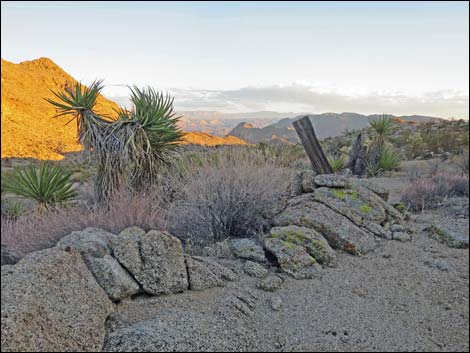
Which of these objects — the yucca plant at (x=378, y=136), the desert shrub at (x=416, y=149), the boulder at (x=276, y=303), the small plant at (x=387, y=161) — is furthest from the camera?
the desert shrub at (x=416, y=149)

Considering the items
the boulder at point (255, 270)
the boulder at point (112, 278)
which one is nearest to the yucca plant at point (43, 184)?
the boulder at point (112, 278)

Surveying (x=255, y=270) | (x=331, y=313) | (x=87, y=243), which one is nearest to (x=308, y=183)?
(x=255, y=270)

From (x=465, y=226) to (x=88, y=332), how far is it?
6.37 m

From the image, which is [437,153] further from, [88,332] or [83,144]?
[88,332]

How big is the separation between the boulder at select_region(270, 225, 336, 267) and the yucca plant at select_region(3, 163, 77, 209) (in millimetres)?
3364

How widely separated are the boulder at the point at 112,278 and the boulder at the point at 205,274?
59cm

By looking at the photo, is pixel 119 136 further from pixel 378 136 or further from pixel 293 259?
pixel 378 136

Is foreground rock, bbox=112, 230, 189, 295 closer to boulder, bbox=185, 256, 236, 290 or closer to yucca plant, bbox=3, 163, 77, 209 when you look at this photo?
boulder, bbox=185, 256, 236, 290

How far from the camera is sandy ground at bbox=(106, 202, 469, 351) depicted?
10.2 feet

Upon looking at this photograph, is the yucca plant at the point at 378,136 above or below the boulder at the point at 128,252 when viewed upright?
above

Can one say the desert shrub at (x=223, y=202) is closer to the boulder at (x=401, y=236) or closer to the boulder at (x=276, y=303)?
the boulder at (x=276, y=303)

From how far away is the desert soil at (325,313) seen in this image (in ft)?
9.88

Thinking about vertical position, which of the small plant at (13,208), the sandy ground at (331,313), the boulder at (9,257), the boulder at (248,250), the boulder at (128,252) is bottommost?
the sandy ground at (331,313)

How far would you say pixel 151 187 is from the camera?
21.0 ft
